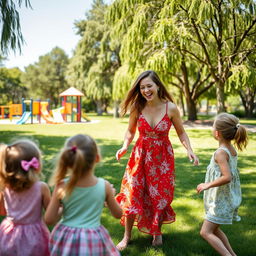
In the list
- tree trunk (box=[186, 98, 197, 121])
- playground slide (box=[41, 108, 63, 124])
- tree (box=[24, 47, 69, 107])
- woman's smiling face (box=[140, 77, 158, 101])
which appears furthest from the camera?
tree (box=[24, 47, 69, 107])

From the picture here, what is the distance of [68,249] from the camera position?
1703mm

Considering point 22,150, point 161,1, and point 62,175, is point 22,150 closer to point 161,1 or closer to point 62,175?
point 62,175

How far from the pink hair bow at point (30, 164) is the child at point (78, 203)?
165 millimetres

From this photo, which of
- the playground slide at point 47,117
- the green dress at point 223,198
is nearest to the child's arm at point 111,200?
the green dress at point 223,198

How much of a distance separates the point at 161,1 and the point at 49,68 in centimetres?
4125

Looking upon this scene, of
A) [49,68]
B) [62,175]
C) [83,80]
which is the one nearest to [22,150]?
[62,175]

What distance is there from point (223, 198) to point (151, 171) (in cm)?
72

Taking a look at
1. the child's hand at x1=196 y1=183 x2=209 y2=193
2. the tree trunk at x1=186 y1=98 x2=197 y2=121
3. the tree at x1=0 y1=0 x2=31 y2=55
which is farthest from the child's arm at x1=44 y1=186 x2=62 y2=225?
the tree trunk at x1=186 y1=98 x2=197 y2=121

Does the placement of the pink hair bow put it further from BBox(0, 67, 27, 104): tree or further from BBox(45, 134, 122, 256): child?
BBox(0, 67, 27, 104): tree

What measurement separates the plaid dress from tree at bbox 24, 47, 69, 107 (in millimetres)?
51388

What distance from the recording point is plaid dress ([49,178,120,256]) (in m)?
A: 1.72

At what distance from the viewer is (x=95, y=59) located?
30406 millimetres

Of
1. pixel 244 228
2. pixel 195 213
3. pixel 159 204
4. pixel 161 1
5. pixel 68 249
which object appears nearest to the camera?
pixel 68 249

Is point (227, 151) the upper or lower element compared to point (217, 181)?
upper
